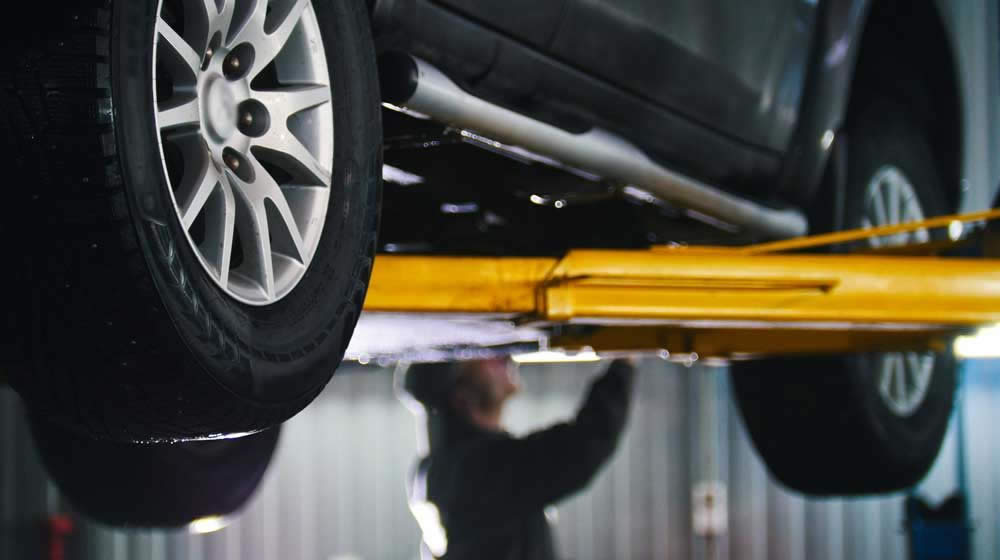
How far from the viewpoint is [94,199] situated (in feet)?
3.73

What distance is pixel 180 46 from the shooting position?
126 centimetres

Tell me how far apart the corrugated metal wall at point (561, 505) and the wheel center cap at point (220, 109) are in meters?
8.87

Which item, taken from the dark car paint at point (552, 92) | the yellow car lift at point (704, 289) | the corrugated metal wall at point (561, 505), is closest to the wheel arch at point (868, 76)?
the dark car paint at point (552, 92)

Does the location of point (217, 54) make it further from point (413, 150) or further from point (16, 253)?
point (413, 150)

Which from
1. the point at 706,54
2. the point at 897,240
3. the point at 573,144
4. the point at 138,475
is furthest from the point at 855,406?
the point at 138,475

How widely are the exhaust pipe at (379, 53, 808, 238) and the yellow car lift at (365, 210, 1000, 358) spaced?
0.39 ft

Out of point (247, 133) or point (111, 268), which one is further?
point (247, 133)

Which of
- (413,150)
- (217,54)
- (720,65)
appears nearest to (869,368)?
(720,65)

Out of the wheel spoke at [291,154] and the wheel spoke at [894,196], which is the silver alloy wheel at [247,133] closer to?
the wheel spoke at [291,154]

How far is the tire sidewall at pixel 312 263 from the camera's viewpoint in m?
1.16

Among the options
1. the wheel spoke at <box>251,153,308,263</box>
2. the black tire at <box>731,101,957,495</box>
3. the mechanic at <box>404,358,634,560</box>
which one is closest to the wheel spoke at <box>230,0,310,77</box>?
the wheel spoke at <box>251,153,308,263</box>

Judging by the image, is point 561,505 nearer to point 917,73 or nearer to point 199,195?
point 917,73

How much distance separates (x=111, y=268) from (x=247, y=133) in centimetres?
32

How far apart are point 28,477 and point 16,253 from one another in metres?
9.29
